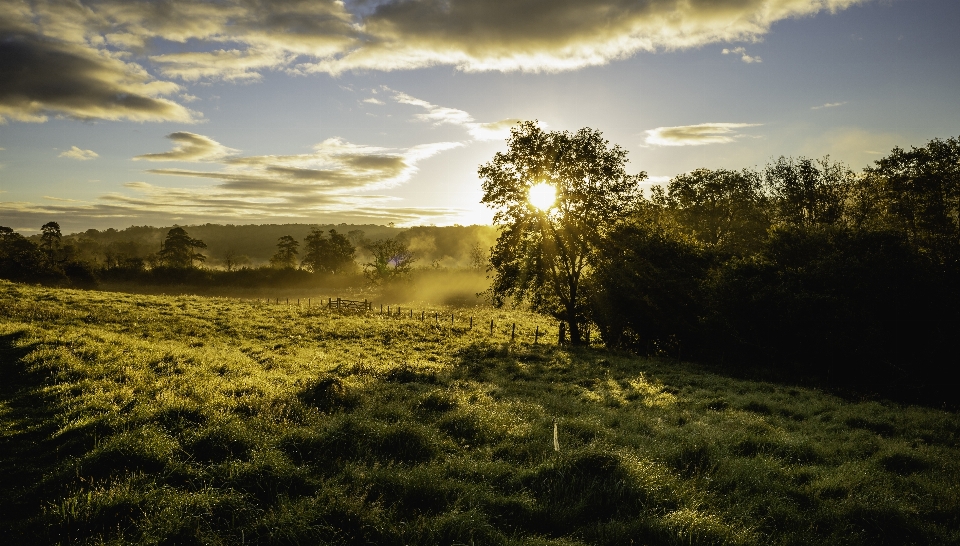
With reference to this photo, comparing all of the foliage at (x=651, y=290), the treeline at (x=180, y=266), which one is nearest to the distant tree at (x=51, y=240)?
the treeline at (x=180, y=266)

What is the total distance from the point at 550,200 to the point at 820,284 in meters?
17.3

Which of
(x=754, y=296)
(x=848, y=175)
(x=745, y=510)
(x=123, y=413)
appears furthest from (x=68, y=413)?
(x=848, y=175)

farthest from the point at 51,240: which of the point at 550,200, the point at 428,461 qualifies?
the point at 428,461

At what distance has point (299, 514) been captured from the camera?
655 cm

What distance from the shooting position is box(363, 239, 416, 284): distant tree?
8919cm

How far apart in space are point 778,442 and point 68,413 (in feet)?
52.4

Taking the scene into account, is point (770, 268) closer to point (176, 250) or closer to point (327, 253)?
point (327, 253)

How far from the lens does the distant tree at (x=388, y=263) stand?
89.2m

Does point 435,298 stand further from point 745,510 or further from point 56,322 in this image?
point 745,510

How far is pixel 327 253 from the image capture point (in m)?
Result: 104

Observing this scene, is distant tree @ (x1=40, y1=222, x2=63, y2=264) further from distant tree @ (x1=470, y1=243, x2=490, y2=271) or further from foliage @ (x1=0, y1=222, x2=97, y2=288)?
distant tree @ (x1=470, y1=243, x2=490, y2=271)

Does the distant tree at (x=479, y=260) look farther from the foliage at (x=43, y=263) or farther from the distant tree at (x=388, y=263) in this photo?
the foliage at (x=43, y=263)

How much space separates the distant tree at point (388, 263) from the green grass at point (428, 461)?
235 ft

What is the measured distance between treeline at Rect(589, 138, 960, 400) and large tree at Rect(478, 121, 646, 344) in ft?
6.91
